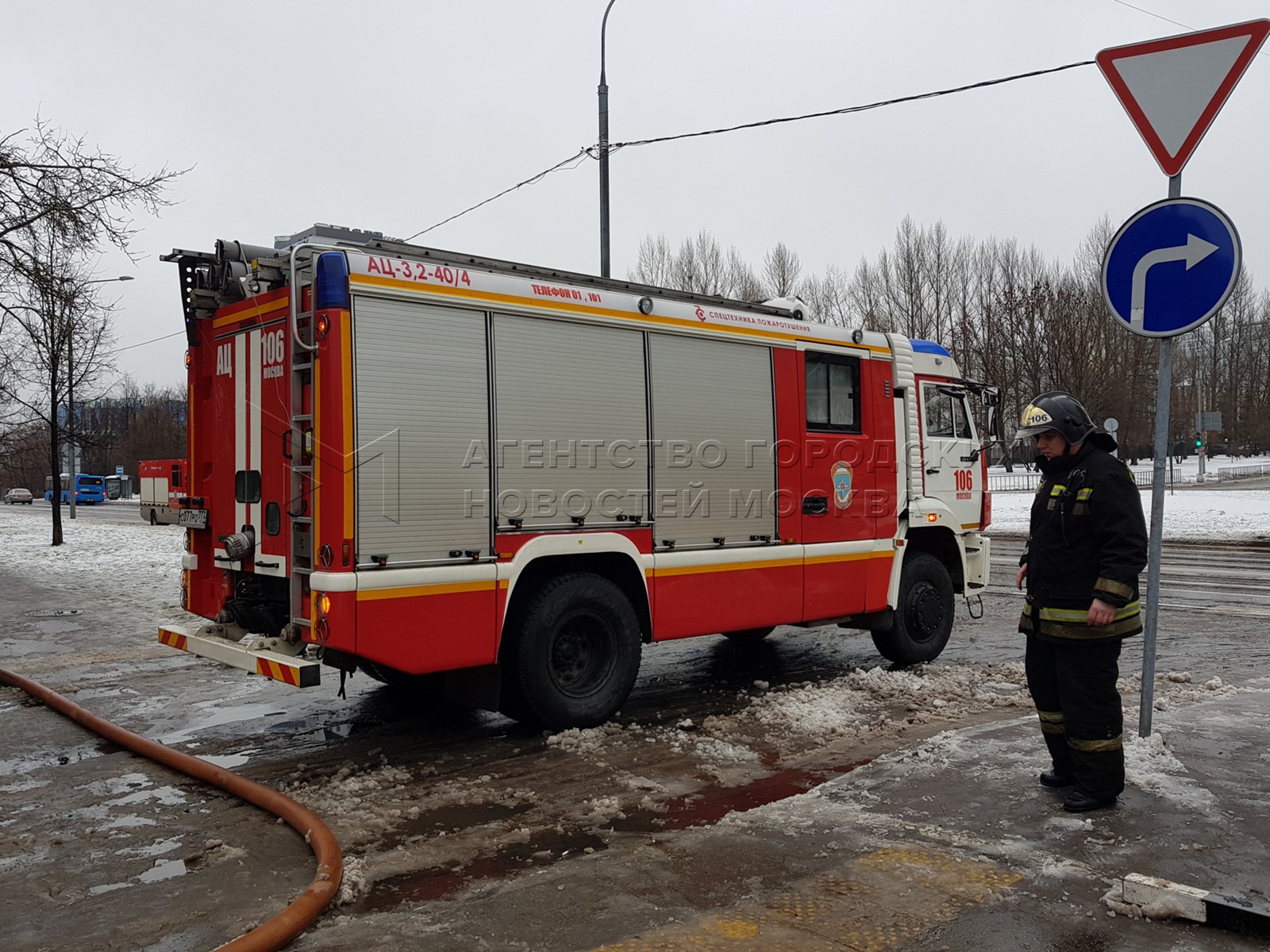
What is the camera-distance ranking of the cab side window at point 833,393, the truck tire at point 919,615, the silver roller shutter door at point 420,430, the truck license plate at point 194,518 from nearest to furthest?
the silver roller shutter door at point 420,430 < the truck license plate at point 194,518 < the cab side window at point 833,393 < the truck tire at point 919,615

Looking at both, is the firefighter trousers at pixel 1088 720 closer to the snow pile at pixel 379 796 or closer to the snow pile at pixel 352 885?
the snow pile at pixel 379 796

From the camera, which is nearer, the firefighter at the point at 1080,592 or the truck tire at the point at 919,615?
the firefighter at the point at 1080,592

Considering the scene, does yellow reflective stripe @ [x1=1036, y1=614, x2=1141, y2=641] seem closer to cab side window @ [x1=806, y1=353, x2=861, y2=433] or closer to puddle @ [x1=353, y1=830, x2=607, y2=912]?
puddle @ [x1=353, y1=830, x2=607, y2=912]

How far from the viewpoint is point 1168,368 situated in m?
5.31

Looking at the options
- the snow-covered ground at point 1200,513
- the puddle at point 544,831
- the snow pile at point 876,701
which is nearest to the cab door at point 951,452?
the snow pile at point 876,701

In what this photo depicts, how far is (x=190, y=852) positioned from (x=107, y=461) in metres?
106

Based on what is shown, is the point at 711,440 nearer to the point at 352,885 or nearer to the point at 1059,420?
the point at 1059,420

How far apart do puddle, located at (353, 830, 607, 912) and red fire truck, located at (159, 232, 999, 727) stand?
1508 mm

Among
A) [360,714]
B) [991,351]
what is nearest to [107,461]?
→ [991,351]

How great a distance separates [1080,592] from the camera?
189 inches

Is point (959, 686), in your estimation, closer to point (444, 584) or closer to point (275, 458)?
point (444, 584)

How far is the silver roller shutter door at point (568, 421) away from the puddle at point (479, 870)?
2126mm

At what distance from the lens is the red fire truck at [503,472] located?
5.57 meters

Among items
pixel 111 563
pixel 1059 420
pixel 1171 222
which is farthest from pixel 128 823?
pixel 111 563
